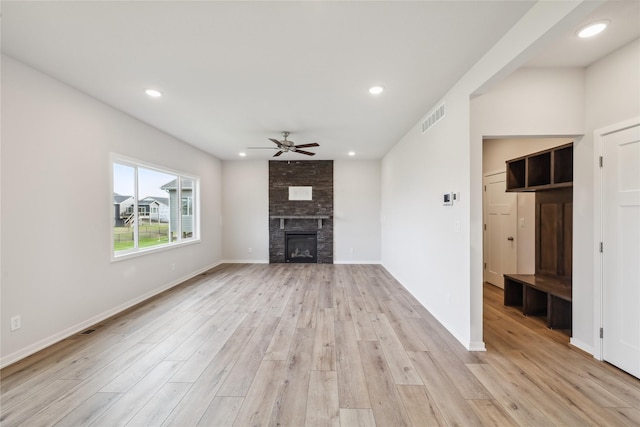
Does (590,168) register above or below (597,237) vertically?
above

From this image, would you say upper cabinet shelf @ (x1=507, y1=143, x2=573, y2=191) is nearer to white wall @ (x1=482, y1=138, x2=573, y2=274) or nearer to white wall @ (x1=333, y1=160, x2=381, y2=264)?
white wall @ (x1=482, y1=138, x2=573, y2=274)

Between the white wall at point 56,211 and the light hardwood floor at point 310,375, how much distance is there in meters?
0.30

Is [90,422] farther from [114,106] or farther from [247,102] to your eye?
[114,106]

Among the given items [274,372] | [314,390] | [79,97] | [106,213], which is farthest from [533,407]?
[79,97]

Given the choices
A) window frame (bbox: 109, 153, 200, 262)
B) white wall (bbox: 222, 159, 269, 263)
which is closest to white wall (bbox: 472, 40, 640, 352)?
window frame (bbox: 109, 153, 200, 262)

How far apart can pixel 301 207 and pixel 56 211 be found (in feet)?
15.0

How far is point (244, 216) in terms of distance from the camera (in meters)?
6.55

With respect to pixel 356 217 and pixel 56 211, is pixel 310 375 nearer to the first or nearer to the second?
pixel 56 211

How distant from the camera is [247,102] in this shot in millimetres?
3045

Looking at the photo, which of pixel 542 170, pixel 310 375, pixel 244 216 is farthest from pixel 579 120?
pixel 244 216

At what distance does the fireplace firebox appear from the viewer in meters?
6.51

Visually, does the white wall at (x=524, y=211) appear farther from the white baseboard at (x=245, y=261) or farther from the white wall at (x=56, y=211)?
the white wall at (x=56, y=211)

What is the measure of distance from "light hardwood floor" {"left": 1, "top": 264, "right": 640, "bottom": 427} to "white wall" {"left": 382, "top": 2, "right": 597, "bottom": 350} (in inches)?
14.8

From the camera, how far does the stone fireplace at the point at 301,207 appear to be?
21.2ft
